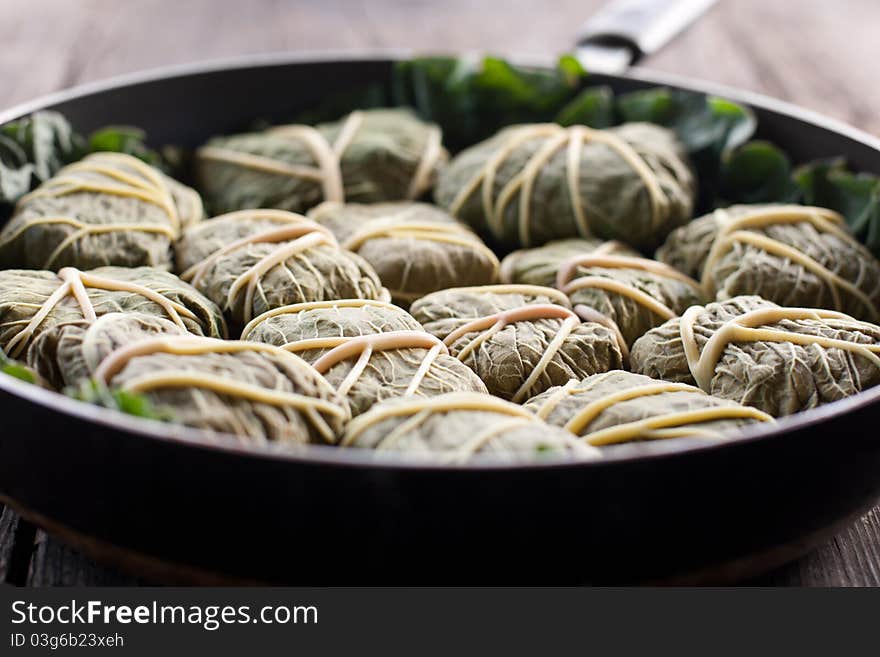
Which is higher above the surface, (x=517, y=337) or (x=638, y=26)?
(x=638, y=26)

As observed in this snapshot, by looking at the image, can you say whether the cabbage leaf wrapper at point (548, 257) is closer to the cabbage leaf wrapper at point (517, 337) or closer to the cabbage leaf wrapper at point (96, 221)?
the cabbage leaf wrapper at point (517, 337)

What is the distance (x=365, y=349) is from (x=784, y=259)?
1.26m

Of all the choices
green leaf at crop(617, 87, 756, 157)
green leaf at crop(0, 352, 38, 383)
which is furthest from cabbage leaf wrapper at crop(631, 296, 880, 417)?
green leaf at crop(0, 352, 38, 383)

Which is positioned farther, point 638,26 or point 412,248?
point 638,26

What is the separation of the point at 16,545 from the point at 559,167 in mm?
1881

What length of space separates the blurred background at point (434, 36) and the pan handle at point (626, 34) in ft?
1.14

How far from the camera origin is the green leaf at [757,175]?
3297 mm

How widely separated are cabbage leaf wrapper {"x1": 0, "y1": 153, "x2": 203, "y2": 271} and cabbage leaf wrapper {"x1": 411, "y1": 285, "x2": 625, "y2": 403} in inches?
31.8

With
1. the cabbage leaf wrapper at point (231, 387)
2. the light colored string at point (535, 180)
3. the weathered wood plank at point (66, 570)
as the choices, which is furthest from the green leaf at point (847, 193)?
the weathered wood plank at point (66, 570)

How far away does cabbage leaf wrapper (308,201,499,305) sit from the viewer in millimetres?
2783

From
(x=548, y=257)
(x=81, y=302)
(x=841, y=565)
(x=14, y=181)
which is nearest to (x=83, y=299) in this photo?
(x=81, y=302)

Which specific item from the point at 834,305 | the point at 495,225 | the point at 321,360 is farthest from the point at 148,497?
the point at 834,305

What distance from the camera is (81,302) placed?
2.33 m

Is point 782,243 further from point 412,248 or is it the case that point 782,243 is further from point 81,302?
point 81,302
